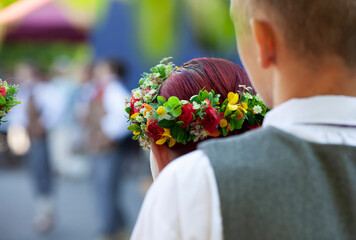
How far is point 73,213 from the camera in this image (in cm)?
741

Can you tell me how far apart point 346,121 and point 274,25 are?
216 mm

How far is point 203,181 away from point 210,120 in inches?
24.6

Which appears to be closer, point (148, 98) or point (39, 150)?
point (148, 98)

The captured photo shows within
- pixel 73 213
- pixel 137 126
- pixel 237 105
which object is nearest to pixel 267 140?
pixel 237 105

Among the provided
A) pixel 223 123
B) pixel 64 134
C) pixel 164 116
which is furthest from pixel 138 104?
pixel 64 134

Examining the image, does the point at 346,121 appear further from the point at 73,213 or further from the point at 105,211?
the point at 73,213

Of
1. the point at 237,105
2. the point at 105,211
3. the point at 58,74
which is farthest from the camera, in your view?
the point at 58,74

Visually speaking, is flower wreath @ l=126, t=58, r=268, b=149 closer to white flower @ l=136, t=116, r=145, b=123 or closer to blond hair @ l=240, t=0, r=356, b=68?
white flower @ l=136, t=116, r=145, b=123

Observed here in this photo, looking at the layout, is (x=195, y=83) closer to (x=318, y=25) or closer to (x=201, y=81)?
(x=201, y=81)

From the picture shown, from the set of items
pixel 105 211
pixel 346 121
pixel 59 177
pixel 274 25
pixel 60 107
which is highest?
pixel 274 25

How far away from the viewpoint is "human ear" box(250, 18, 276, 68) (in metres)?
0.96

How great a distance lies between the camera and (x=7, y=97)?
1.62 metres

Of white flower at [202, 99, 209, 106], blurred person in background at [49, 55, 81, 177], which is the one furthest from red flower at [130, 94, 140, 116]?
blurred person in background at [49, 55, 81, 177]

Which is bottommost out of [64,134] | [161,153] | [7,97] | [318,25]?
[64,134]
